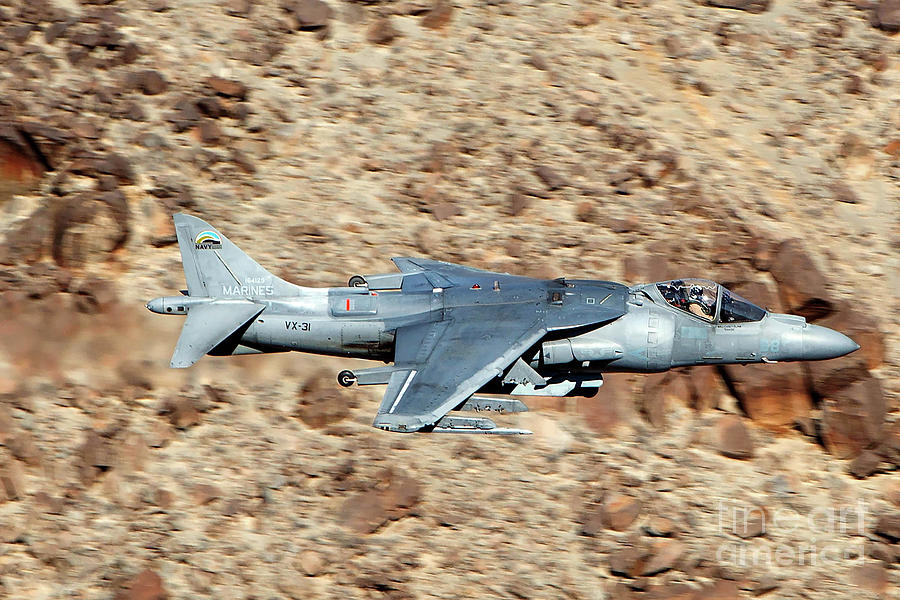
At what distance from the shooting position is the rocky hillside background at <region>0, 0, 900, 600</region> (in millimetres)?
25688

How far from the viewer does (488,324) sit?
22562 mm

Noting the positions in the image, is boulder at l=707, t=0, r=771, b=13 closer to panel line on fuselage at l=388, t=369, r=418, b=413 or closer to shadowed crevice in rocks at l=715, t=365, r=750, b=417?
shadowed crevice in rocks at l=715, t=365, r=750, b=417

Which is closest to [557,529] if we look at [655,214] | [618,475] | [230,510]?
[618,475]

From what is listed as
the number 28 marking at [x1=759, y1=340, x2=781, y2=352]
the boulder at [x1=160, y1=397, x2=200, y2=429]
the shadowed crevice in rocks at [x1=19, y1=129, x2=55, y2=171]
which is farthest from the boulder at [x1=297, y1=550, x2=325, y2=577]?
the shadowed crevice in rocks at [x1=19, y1=129, x2=55, y2=171]

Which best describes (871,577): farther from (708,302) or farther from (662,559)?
(708,302)

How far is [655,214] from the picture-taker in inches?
1227

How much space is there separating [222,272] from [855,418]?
16.7m

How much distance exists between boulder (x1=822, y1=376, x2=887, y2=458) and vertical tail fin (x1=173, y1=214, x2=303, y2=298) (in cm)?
1444

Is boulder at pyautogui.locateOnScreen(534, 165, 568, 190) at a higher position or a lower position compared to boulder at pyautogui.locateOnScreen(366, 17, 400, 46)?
lower

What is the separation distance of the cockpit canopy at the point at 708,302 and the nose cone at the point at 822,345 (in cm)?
114

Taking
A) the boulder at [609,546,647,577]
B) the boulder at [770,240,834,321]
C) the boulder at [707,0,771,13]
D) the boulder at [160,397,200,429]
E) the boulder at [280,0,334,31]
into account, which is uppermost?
the boulder at [707,0,771,13]

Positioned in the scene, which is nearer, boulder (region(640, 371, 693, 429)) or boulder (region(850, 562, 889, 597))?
boulder (region(850, 562, 889, 597))

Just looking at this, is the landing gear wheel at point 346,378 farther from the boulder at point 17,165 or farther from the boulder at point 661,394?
the boulder at point 17,165

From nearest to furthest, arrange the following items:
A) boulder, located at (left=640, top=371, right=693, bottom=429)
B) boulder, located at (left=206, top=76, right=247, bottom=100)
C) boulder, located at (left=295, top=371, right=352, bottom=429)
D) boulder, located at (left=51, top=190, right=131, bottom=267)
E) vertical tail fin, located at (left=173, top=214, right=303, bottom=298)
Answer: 1. vertical tail fin, located at (left=173, top=214, right=303, bottom=298)
2. boulder, located at (left=295, top=371, right=352, bottom=429)
3. boulder, located at (left=640, top=371, right=693, bottom=429)
4. boulder, located at (left=51, top=190, right=131, bottom=267)
5. boulder, located at (left=206, top=76, right=247, bottom=100)
